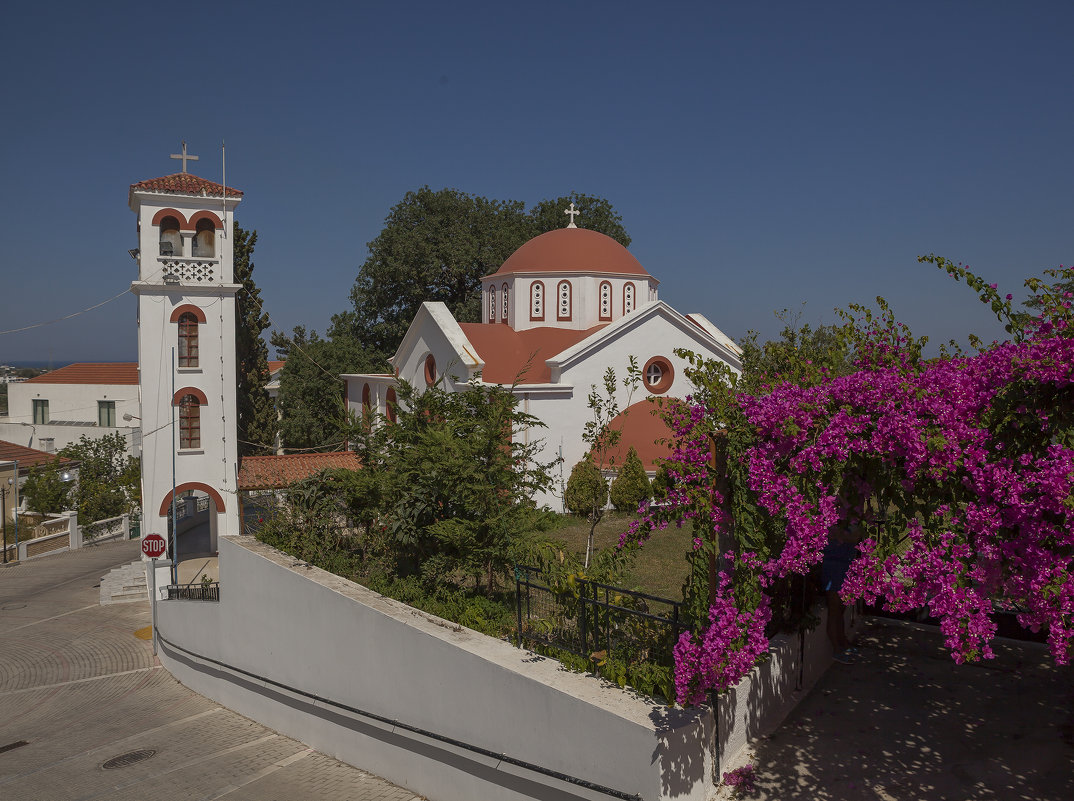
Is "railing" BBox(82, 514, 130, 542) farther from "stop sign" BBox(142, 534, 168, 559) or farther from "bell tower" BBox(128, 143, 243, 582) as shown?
"stop sign" BBox(142, 534, 168, 559)

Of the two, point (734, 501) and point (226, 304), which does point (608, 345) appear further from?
point (734, 501)

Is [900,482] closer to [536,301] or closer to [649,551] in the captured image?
[649,551]

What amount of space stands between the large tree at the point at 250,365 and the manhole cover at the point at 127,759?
19391mm

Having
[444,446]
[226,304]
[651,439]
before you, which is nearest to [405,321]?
[226,304]

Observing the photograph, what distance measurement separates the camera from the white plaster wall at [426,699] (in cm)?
600

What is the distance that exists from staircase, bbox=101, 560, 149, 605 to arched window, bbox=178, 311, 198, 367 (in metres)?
6.39

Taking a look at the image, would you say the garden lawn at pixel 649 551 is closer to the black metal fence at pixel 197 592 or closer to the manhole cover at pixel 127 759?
Answer: the black metal fence at pixel 197 592

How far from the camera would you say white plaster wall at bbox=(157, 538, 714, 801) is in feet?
19.7

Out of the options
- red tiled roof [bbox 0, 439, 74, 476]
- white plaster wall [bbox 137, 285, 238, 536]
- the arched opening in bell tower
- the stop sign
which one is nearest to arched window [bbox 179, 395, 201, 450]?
white plaster wall [bbox 137, 285, 238, 536]

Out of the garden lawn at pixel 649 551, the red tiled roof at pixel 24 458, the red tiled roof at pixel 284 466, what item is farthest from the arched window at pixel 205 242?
the red tiled roof at pixel 24 458

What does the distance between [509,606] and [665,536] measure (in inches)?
360

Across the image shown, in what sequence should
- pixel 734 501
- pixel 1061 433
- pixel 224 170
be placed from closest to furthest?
pixel 1061 433, pixel 734 501, pixel 224 170

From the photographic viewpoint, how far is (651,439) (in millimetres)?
21734

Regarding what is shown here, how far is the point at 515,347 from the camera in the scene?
79.8ft
